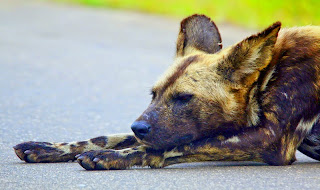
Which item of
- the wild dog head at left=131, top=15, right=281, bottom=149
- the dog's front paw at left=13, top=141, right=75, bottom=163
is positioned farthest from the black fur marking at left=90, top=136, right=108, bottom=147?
→ the wild dog head at left=131, top=15, right=281, bottom=149

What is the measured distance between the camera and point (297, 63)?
461 centimetres

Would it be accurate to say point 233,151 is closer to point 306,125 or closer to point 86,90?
point 306,125

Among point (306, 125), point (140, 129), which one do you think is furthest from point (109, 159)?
point (306, 125)

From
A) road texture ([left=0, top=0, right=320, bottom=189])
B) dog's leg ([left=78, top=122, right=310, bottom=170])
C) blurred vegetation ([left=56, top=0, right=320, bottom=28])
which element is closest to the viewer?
road texture ([left=0, top=0, right=320, bottom=189])

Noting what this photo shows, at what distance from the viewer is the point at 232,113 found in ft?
15.3

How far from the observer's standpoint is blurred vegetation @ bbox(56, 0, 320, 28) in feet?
41.1

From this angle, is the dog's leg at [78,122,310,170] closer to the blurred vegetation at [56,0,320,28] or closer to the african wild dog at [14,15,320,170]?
the african wild dog at [14,15,320,170]

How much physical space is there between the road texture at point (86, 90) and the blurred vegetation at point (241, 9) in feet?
1.85

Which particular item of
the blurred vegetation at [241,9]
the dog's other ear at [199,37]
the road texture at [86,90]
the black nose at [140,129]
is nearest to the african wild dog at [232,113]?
the black nose at [140,129]

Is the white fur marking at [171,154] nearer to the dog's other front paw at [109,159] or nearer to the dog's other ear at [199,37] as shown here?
the dog's other front paw at [109,159]

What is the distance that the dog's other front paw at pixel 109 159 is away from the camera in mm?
4312

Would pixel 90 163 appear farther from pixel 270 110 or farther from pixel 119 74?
pixel 119 74

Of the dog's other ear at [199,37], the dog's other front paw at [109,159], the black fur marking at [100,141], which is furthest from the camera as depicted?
the dog's other ear at [199,37]

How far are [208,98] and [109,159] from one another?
816 mm
